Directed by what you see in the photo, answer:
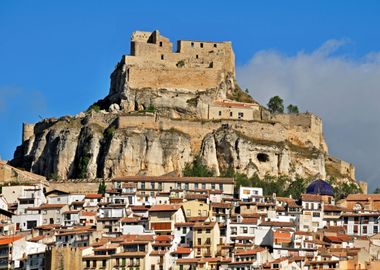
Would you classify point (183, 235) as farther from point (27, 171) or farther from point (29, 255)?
point (27, 171)

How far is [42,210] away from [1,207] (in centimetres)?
491

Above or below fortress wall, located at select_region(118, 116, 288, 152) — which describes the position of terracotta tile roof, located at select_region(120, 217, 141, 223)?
below

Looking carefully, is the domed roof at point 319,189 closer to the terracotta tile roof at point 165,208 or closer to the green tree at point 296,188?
the green tree at point 296,188

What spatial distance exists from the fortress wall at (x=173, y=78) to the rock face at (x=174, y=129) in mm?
99

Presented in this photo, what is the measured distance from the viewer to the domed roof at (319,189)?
93.7 m

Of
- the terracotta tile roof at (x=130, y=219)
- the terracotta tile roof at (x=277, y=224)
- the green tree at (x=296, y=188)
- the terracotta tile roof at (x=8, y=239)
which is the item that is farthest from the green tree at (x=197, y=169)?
the terracotta tile roof at (x=8, y=239)

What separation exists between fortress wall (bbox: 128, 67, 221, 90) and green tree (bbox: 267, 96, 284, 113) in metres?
10.9

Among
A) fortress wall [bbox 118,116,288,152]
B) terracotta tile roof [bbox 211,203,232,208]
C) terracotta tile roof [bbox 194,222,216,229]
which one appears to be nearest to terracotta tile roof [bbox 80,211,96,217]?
terracotta tile roof [bbox 194,222,216,229]

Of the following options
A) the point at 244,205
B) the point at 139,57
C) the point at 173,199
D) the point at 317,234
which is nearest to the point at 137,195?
the point at 173,199

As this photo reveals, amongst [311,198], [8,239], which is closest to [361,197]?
[311,198]

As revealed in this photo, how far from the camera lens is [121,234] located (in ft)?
255

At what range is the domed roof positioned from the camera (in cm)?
9369

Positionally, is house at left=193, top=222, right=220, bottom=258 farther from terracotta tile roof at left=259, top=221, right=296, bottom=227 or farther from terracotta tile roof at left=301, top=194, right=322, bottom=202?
terracotta tile roof at left=301, top=194, right=322, bottom=202

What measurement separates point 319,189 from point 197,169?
11332 mm
